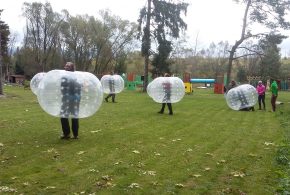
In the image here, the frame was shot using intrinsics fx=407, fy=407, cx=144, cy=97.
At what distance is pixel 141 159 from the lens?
8867 millimetres

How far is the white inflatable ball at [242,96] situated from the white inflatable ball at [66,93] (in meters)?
12.8

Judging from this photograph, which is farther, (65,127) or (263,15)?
(263,15)

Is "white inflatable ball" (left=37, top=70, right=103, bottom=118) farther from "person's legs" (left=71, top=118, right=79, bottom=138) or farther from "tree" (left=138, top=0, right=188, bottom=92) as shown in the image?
"tree" (left=138, top=0, right=188, bottom=92)

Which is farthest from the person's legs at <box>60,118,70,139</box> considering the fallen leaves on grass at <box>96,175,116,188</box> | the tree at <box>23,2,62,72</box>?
the tree at <box>23,2,62,72</box>

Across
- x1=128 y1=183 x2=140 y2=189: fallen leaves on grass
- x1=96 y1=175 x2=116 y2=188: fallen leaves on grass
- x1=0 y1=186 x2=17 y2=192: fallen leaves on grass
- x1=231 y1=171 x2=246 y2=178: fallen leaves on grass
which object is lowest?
x1=231 y1=171 x2=246 y2=178: fallen leaves on grass

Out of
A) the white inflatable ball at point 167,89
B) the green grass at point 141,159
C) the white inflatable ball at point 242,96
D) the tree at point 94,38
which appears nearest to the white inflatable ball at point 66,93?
the green grass at point 141,159

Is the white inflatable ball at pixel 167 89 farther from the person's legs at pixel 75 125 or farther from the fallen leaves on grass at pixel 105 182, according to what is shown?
the fallen leaves on grass at pixel 105 182

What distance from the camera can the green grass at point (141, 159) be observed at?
6828mm

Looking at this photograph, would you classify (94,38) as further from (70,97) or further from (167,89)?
(70,97)

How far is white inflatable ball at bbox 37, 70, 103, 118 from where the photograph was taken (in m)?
9.80

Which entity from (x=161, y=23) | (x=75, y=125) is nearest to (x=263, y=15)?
(x=161, y=23)

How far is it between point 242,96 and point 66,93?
13698mm

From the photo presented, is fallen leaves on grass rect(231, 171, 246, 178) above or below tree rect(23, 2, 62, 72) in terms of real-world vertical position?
below

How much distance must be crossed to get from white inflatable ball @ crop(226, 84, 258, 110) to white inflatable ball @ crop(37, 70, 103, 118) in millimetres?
12829
